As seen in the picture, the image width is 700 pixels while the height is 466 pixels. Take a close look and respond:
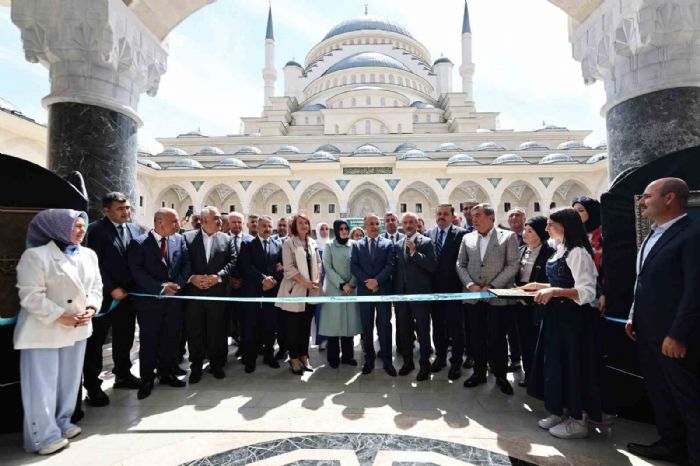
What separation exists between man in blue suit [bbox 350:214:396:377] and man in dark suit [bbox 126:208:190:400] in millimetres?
1608

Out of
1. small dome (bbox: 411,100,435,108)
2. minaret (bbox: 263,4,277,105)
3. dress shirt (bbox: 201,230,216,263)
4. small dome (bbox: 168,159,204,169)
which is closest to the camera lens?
dress shirt (bbox: 201,230,216,263)

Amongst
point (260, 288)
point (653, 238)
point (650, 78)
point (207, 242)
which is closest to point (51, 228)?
point (207, 242)

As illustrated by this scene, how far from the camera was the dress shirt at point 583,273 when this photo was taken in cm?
223

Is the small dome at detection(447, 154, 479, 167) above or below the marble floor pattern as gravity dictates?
above

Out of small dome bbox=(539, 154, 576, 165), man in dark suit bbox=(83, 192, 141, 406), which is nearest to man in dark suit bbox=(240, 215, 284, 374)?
man in dark suit bbox=(83, 192, 141, 406)

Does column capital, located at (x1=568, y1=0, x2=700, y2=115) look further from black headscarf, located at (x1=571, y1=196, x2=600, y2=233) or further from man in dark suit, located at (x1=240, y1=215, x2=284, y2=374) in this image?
man in dark suit, located at (x1=240, y1=215, x2=284, y2=374)

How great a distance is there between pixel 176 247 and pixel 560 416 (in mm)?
3253

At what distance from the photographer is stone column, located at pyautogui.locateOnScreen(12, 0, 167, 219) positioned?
Result: 378 centimetres

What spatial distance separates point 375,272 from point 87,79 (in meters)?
3.65

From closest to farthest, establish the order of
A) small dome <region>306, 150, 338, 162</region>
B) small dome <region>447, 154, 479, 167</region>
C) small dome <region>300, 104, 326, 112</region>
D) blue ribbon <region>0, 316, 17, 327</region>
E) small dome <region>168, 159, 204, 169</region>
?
blue ribbon <region>0, 316, 17, 327</region> → small dome <region>447, 154, 479, 167</region> → small dome <region>306, 150, 338, 162</region> → small dome <region>168, 159, 204, 169</region> → small dome <region>300, 104, 326, 112</region>

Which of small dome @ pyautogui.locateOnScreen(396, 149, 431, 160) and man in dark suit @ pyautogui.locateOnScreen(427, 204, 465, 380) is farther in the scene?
small dome @ pyautogui.locateOnScreen(396, 149, 431, 160)

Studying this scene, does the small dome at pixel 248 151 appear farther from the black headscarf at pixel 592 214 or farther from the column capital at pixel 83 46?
the black headscarf at pixel 592 214

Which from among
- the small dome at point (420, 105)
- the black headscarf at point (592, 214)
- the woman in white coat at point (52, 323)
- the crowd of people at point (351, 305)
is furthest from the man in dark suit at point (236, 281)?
the small dome at point (420, 105)

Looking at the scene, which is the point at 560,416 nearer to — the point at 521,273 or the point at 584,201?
the point at 521,273
